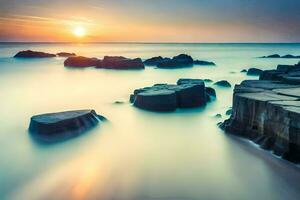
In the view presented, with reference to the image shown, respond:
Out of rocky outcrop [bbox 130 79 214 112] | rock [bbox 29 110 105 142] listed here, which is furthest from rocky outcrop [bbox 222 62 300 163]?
rock [bbox 29 110 105 142]

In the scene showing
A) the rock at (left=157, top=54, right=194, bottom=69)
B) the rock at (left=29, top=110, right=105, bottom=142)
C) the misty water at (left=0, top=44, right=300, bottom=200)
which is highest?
the rock at (left=29, top=110, right=105, bottom=142)

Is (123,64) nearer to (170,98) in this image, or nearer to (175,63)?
(175,63)

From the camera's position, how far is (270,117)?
5734 millimetres

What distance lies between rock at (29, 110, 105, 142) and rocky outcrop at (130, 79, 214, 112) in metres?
2.34

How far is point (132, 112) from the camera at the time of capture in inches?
364

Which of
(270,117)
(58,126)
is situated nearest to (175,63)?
(58,126)

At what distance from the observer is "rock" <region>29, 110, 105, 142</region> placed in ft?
21.7

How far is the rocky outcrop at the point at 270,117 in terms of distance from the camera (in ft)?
17.0

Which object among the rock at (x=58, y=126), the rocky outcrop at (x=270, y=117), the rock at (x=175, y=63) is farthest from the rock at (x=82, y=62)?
the rocky outcrop at (x=270, y=117)

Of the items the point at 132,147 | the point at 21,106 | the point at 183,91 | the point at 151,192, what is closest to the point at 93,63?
the point at 21,106

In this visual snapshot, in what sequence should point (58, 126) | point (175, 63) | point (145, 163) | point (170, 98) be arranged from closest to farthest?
point (145, 163), point (58, 126), point (170, 98), point (175, 63)

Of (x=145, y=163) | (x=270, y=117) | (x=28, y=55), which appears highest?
(x=270, y=117)

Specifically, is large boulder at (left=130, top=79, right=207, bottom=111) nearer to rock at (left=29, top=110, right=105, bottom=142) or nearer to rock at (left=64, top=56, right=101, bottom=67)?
rock at (left=29, top=110, right=105, bottom=142)

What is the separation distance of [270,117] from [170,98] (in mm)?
3652
